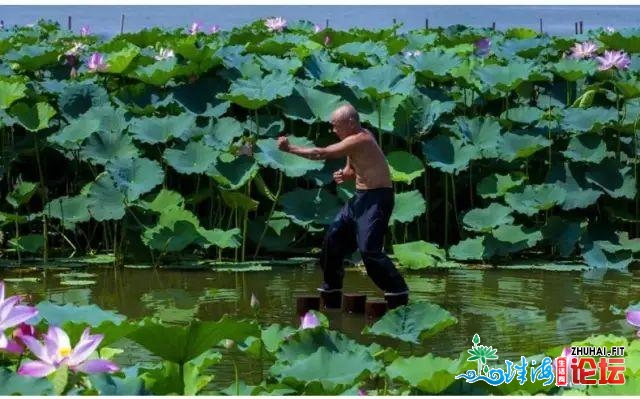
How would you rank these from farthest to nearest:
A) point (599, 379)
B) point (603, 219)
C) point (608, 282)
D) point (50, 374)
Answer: point (603, 219)
point (608, 282)
point (599, 379)
point (50, 374)

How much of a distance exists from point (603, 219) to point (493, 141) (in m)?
0.88

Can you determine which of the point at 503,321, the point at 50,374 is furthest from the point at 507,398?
the point at 503,321

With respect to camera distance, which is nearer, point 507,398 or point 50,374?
point 50,374

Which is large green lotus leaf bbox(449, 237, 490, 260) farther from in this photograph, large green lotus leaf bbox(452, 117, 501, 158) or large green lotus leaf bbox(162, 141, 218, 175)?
large green lotus leaf bbox(162, 141, 218, 175)

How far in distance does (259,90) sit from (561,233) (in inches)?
82.6

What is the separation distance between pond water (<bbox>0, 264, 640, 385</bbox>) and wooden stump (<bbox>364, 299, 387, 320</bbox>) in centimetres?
6

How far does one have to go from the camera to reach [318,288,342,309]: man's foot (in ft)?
23.1

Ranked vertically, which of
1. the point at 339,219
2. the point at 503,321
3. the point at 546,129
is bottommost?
the point at 503,321

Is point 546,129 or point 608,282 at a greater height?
point 546,129

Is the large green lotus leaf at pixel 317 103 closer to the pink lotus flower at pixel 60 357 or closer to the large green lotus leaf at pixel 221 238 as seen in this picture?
the large green lotus leaf at pixel 221 238

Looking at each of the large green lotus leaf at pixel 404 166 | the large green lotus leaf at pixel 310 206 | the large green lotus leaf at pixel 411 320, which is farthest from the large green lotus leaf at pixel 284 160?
the large green lotus leaf at pixel 411 320

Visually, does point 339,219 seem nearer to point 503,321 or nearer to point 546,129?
point 503,321

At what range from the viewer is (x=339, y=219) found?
22.7 feet

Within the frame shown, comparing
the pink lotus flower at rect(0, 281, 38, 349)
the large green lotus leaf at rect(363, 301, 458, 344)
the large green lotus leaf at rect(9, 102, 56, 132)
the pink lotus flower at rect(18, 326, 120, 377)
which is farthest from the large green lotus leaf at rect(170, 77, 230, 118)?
the pink lotus flower at rect(18, 326, 120, 377)
